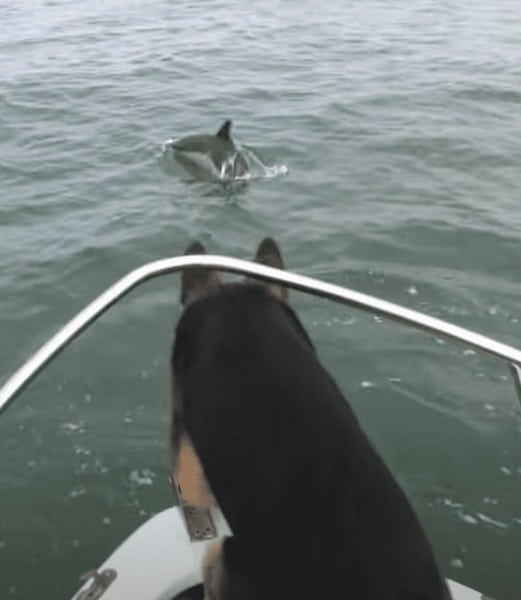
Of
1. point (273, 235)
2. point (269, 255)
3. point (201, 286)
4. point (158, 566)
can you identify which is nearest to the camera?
point (201, 286)

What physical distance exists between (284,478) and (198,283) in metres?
0.78

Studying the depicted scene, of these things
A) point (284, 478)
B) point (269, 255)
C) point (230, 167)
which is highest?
point (269, 255)

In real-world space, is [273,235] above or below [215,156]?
below

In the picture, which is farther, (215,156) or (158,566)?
(215,156)

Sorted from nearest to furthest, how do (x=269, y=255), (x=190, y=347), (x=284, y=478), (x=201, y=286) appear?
(x=284, y=478), (x=190, y=347), (x=201, y=286), (x=269, y=255)

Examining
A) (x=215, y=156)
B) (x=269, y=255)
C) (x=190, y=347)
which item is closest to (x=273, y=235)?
(x=215, y=156)

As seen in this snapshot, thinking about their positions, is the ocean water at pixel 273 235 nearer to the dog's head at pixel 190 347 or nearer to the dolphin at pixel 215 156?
the dolphin at pixel 215 156

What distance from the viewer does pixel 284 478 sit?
5.59 feet

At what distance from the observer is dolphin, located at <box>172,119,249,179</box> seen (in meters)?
8.58

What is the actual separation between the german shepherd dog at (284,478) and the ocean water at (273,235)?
81.8 inches

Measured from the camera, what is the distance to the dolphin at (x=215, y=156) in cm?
858

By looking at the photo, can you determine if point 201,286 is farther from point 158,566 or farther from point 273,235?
point 273,235

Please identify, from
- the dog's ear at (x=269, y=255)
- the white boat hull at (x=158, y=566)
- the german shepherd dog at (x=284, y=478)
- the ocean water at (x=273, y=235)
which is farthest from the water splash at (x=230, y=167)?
the german shepherd dog at (x=284, y=478)

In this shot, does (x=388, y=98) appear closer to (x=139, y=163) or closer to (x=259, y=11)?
(x=139, y=163)
